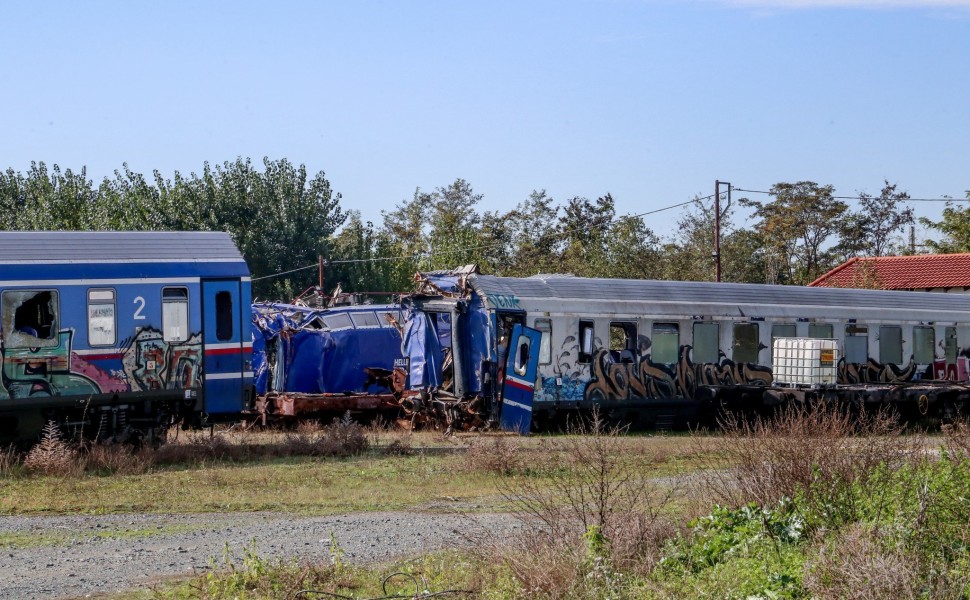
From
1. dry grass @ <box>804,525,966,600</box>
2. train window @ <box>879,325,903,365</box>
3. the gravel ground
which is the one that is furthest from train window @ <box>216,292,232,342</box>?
train window @ <box>879,325,903,365</box>

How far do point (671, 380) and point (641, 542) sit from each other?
15.6 metres

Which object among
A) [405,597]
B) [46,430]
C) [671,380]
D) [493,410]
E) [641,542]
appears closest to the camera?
[405,597]

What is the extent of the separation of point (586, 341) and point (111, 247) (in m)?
9.63

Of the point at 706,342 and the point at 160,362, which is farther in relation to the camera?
the point at 706,342

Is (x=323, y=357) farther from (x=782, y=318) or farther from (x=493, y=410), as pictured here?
(x=782, y=318)

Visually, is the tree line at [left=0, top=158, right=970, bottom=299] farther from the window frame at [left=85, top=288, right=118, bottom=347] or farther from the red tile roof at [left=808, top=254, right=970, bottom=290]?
the window frame at [left=85, top=288, right=118, bottom=347]

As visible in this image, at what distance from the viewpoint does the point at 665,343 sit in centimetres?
2452

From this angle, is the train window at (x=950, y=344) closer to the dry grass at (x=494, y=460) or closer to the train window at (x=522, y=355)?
the train window at (x=522, y=355)

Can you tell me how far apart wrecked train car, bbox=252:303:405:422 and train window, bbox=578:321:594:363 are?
12.5 feet

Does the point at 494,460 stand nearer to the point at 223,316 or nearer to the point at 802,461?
the point at 223,316

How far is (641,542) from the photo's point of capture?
30.0 ft

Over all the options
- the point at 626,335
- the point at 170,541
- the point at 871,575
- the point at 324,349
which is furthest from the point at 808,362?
the point at 871,575

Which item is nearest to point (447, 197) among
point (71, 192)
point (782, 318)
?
point (71, 192)

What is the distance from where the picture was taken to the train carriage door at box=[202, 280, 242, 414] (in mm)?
18750
